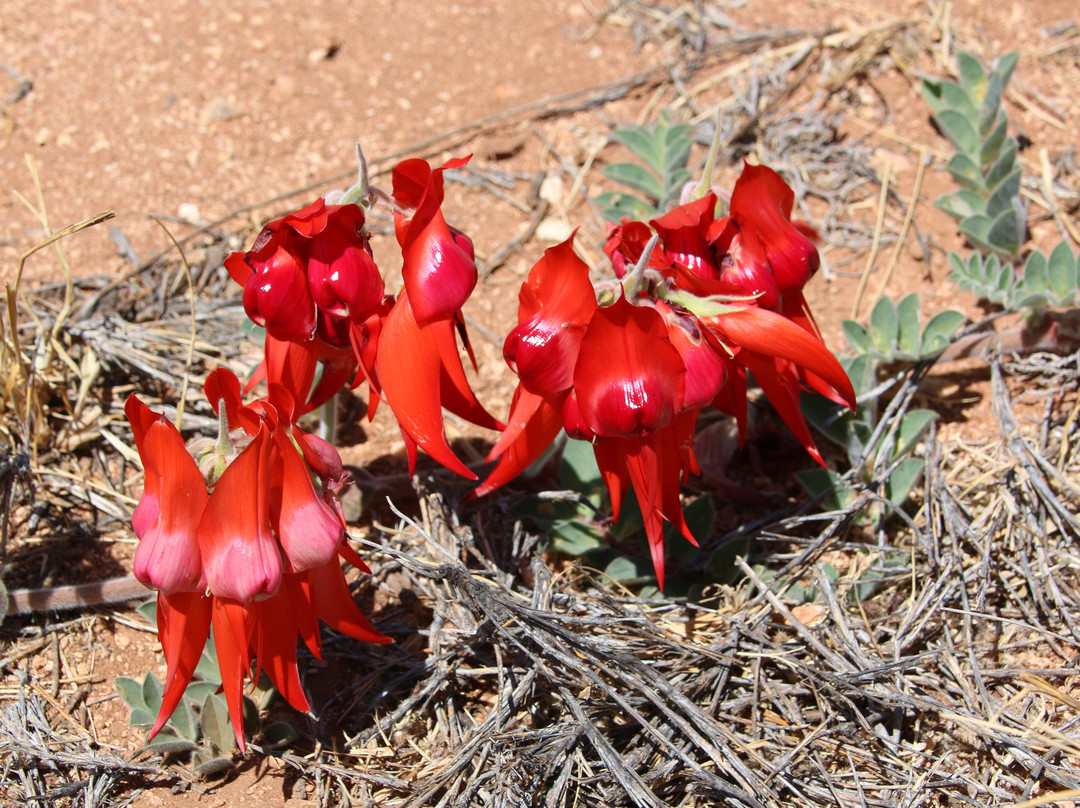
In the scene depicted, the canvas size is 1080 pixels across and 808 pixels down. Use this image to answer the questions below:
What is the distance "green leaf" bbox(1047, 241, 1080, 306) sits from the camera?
208cm

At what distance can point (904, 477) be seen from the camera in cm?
195

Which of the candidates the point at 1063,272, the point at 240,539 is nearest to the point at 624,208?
the point at 1063,272

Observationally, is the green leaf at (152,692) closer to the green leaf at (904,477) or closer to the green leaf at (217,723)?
the green leaf at (217,723)

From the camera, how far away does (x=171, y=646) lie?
4.21 ft

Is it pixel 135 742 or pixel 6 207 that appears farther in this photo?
pixel 6 207

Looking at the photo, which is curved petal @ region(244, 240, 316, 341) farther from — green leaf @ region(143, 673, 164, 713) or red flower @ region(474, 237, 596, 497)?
Result: green leaf @ region(143, 673, 164, 713)

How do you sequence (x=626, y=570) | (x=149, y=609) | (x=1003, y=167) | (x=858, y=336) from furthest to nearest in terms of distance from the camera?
1. (x=1003, y=167)
2. (x=858, y=336)
3. (x=626, y=570)
4. (x=149, y=609)

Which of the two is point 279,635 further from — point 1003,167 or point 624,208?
point 1003,167

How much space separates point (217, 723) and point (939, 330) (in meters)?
1.69

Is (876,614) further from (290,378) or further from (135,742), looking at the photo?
(135,742)

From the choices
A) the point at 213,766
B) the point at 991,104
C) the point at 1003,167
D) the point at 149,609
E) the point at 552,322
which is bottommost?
the point at 213,766

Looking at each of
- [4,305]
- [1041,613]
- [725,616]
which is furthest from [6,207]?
[1041,613]

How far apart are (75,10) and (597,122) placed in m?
1.69

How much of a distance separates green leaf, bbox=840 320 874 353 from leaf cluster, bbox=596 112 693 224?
1.80 feet
